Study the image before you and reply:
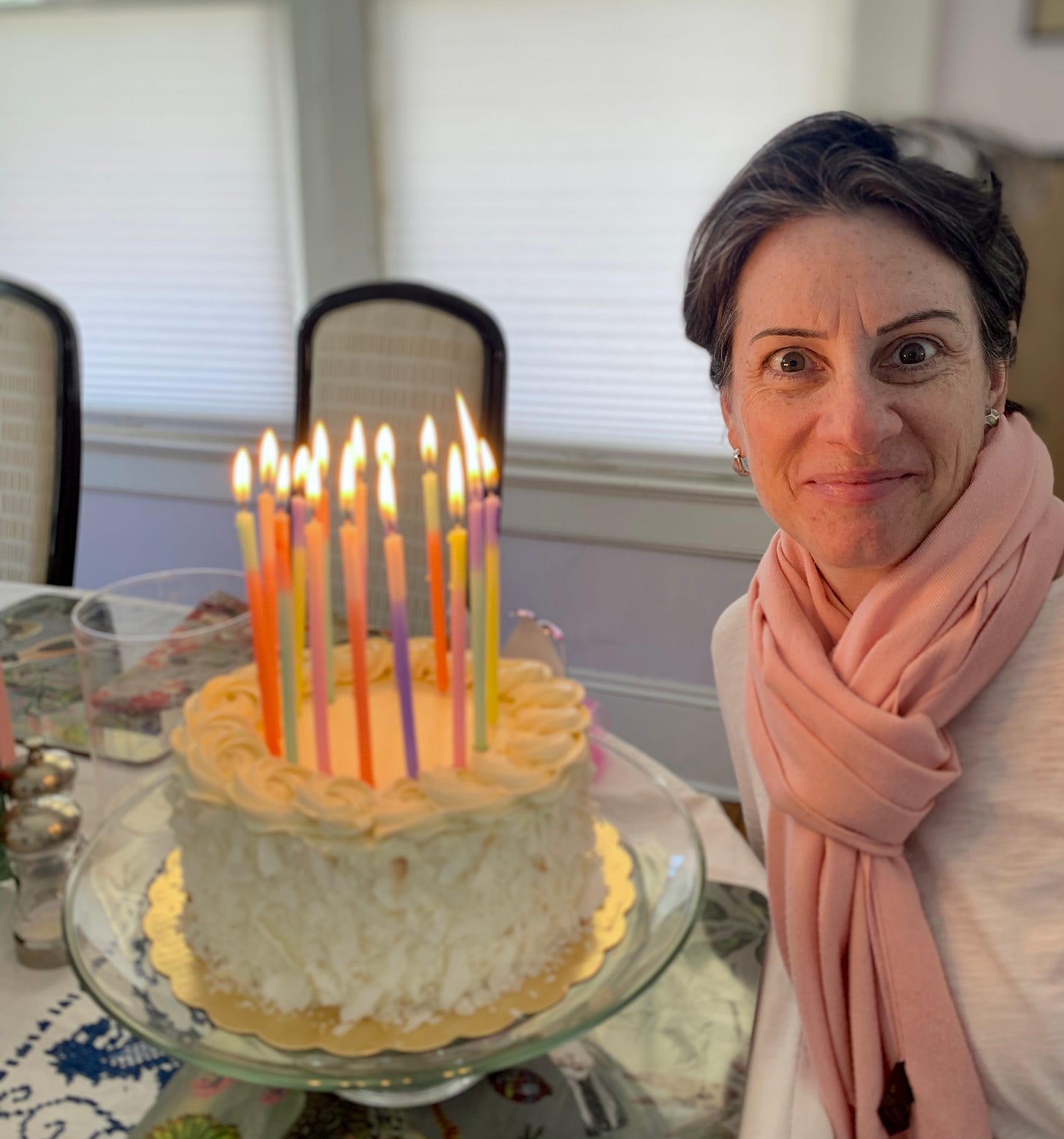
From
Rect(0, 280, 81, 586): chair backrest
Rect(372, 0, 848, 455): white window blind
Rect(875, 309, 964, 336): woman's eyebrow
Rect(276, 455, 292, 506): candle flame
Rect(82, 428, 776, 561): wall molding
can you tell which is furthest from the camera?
Rect(82, 428, 776, 561): wall molding

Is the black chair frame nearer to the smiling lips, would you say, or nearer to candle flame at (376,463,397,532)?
candle flame at (376,463,397,532)

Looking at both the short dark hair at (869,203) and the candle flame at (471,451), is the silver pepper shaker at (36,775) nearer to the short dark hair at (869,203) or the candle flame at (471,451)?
the candle flame at (471,451)

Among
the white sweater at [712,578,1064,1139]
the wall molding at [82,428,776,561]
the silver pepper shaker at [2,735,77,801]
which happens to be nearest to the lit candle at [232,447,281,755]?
the silver pepper shaker at [2,735,77,801]

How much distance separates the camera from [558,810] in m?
0.82

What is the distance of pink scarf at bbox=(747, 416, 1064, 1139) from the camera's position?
78 centimetres

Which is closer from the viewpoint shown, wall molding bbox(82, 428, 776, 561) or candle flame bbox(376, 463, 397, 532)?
candle flame bbox(376, 463, 397, 532)

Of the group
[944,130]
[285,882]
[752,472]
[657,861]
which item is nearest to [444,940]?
[285,882]

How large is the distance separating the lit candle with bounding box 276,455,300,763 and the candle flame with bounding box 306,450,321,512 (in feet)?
0.13

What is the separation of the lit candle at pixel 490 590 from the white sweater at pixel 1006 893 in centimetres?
36

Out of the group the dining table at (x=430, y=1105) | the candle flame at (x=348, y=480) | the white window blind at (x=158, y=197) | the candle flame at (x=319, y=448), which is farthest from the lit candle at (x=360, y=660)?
the white window blind at (x=158, y=197)

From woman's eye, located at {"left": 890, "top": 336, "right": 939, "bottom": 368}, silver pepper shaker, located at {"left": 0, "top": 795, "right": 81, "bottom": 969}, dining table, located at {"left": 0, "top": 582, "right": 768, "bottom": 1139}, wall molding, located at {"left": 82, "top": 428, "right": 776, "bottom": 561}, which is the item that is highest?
woman's eye, located at {"left": 890, "top": 336, "right": 939, "bottom": 368}

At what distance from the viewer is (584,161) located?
239 cm

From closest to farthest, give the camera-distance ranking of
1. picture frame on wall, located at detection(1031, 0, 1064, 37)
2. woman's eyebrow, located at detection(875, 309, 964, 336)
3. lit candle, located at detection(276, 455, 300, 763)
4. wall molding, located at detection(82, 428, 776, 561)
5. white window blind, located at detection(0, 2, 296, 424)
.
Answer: woman's eyebrow, located at detection(875, 309, 964, 336) < lit candle, located at detection(276, 455, 300, 763) < picture frame on wall, located at detection(1031, 0, 1064, 37) < wall molding, located at detection(82, 428, 776, 561) < white window blind, located at detection(0, 2, 296, 424)

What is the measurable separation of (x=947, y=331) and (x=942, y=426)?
0.06 m
